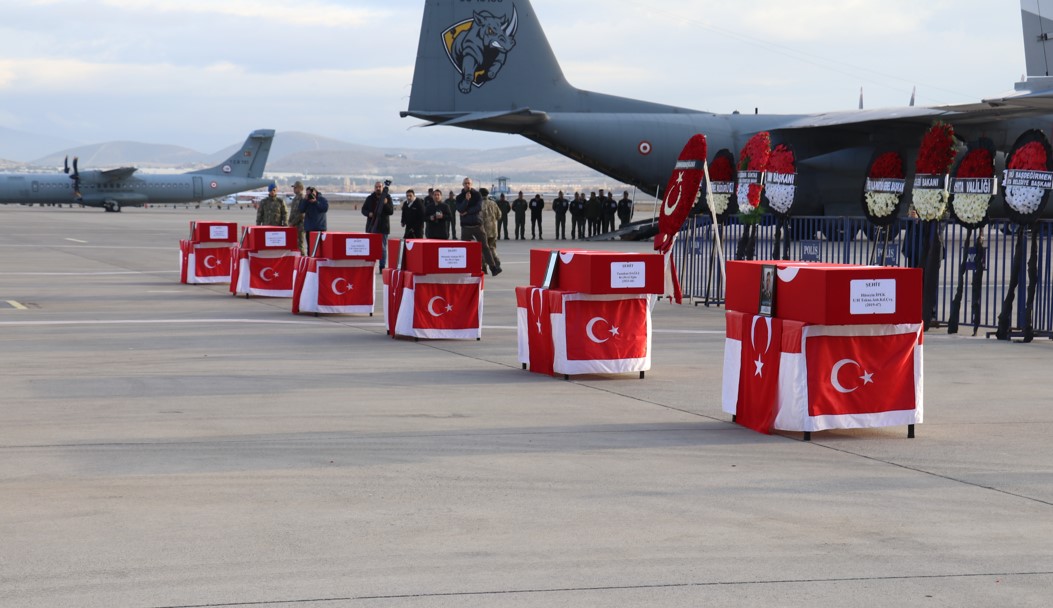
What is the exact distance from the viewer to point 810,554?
17.6ft

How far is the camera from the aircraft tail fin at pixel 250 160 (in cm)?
8031

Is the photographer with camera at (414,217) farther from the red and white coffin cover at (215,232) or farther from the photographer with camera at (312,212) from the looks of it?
the red and white coffin cover at (215,232)

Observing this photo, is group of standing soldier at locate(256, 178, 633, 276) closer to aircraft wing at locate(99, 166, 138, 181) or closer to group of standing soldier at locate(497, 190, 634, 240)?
group of standing soldier at locate(497, 190, 634, 240)

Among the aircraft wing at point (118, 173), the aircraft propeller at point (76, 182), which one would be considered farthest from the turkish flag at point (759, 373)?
the aircraft propeller at point (76, 182)

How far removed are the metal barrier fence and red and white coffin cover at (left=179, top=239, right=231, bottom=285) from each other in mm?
7992

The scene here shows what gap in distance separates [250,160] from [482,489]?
7729 centimetres

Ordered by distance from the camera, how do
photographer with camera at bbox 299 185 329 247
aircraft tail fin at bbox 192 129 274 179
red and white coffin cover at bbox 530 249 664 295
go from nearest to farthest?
red and white coffin cover at bbox 530 249 664 295 < photographer with camera at bbox 299 185 329 247 < aircraft tail fin at bbox 192 129 274 179

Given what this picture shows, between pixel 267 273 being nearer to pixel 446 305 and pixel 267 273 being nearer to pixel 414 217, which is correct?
pixel 414 217

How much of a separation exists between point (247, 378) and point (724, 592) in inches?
261

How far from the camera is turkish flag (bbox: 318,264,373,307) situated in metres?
16.4

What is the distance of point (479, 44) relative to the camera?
37.0m


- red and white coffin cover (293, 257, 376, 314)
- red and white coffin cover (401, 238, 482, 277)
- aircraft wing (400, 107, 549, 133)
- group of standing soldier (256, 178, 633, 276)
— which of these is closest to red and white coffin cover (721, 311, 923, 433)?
red and white coffin cover (401, 238, 482, 277)

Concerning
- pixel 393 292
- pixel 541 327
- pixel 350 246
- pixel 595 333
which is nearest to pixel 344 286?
pixel 350 246

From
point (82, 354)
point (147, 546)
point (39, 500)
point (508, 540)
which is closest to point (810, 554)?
point (508, 540)
